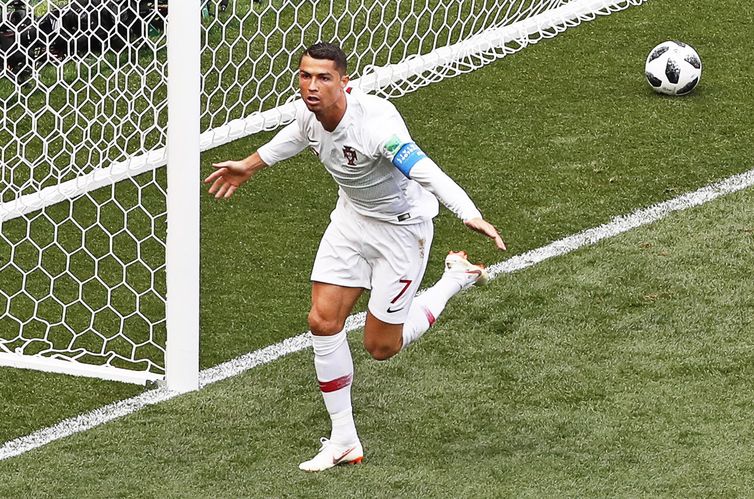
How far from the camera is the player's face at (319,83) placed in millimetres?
5195

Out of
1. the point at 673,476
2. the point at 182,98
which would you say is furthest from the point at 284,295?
the point at 673,476

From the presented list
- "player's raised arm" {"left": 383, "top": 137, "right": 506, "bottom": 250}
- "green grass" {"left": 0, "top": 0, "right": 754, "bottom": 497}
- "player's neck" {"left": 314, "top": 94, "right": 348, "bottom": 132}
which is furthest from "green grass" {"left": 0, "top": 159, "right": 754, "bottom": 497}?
"player's neck" {"left": 314, "top": 94, "right": 348, "bottom": 132}

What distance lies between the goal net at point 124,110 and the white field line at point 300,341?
236 mm

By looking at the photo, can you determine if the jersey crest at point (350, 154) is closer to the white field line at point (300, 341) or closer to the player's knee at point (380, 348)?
the player's knee at point (380, 348)

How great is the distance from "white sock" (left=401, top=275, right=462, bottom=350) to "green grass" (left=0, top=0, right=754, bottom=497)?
0.32 metres

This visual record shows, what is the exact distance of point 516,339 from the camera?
667cm

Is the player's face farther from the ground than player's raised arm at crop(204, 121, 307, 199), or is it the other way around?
the player's face

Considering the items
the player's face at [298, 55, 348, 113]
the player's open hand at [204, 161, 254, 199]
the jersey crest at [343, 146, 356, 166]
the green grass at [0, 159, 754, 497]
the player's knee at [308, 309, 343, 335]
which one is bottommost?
the green grass at [0, 159, 754, 497]

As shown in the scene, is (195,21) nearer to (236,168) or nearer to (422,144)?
(236,168)

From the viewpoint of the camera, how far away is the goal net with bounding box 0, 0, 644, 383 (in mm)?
6777

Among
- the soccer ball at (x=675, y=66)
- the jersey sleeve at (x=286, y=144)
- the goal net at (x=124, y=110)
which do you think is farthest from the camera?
the soccer ball at (x=675, y=66)

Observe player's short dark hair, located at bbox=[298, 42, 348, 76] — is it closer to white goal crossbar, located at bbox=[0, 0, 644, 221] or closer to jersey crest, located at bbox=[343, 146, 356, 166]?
jersey crest, located at bbox=[343, 146, 356, 166]

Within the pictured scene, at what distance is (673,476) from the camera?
5.45 meters

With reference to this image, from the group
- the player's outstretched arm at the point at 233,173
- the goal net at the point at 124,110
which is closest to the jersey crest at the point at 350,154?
the player's outstretched arm at the point at 233,173
